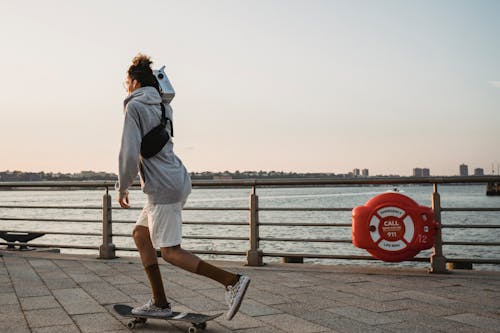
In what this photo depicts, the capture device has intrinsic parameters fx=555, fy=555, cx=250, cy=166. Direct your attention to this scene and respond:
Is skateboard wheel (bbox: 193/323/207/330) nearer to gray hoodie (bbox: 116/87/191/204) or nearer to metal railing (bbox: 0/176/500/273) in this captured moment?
gray hoodie (bbox: 116/87/191/204)

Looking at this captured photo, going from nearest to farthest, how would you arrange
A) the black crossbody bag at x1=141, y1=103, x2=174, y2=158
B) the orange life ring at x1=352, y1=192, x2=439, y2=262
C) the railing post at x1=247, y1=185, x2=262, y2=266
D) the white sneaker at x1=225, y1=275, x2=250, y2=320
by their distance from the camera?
the white sneaker at x1=225, y1=275, x2=250, y2=320 < the black crossbody bag at x1=141, y1=103, x2=174, y2=158 < the orange life ring at x1=352, y1=192, x2=439, y2=262 < the railing post at x1=247, y1=185, x2=262, y2=266

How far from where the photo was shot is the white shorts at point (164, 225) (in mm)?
3816

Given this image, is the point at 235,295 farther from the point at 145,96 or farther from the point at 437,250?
the point at 437,250

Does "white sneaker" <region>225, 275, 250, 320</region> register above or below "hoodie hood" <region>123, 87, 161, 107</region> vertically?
below

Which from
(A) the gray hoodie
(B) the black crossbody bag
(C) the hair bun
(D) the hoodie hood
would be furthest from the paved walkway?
(C) the hair bun

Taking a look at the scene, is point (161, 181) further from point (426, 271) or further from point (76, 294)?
point (426, 271)

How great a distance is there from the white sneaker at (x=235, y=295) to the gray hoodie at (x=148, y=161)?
706mm

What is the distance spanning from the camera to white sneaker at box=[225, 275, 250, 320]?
12.1 ft

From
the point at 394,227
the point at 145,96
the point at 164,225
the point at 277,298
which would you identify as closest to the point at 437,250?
the point at 394,227

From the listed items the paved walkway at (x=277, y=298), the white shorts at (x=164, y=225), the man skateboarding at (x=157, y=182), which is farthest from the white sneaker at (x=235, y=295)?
the white shorts at (x=164, y=225)

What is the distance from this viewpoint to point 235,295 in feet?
12.2

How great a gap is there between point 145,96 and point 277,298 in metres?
2.27

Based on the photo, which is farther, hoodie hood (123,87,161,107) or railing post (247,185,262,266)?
railing post (247,185,262,266)

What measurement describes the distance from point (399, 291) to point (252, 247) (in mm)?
2318
